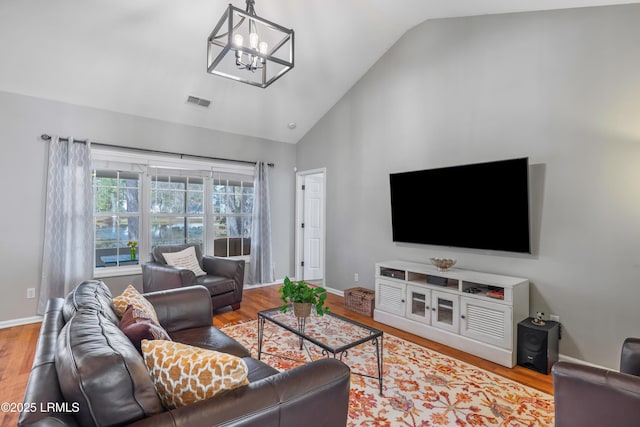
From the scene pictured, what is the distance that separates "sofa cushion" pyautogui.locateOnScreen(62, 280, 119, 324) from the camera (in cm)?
164

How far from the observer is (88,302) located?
1.71 metres

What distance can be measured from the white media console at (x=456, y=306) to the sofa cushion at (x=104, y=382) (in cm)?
278

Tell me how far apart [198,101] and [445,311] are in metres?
4.11

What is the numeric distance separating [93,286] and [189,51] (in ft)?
9.41

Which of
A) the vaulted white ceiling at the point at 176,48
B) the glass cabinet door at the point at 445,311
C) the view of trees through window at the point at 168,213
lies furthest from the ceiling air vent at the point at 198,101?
the glass cabinet door at the point at 445,311

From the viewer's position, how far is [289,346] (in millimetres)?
3049

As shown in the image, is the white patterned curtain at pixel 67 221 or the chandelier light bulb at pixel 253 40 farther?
the white patterned curtain at pixel 67 221

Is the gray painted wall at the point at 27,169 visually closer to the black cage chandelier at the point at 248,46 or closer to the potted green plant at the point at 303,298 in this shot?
the black cage chandelier at the point at 248,46

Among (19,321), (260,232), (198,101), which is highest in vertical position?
(198,101)

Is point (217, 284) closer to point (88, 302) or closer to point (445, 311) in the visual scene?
point (88, 302)

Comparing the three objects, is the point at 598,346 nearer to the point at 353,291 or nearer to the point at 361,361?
the point at 361,361

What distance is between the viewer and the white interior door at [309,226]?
231 inches

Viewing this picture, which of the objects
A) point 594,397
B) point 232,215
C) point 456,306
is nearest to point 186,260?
point 232,215

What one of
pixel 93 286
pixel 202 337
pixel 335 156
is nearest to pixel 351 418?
pixel 202 337
